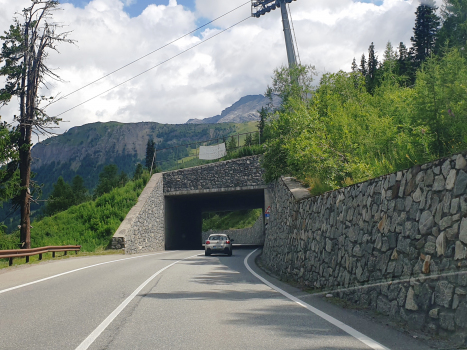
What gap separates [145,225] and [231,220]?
5815 centimetres

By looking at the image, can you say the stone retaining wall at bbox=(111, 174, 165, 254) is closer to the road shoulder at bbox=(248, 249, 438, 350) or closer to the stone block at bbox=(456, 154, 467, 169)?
the road shoulder at bbox=(248, 249, 438, 350)

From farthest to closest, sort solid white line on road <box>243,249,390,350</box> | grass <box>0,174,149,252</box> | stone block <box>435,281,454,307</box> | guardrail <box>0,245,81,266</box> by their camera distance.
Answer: grass <box>0,174,149,252</box>
guardrail <box>0,245,81,266</box>
stone block <box>435,281,454,307</box>
solid white line on road <box>243,249,390,350</box>

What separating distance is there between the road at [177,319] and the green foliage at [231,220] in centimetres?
7034

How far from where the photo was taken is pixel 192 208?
164 ft

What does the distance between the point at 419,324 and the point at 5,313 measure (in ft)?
22.8

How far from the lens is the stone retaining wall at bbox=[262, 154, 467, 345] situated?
575 cm

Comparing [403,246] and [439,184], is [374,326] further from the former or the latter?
[439,184]

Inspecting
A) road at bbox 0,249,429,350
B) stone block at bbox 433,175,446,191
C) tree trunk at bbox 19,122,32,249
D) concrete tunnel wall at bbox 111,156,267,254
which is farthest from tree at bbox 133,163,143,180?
stone block at bbox 433,175,446,191

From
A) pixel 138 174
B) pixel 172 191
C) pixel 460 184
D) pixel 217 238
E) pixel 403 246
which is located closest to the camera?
pixel 460 184

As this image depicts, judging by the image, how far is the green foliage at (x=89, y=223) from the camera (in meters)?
31.2

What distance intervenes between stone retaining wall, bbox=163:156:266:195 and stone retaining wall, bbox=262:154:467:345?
2392 centimetres

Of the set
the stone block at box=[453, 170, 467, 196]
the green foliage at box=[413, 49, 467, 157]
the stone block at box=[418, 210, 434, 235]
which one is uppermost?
the green foliage at box=[413, 49, 467, 157]

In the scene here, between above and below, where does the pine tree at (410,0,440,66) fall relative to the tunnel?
above

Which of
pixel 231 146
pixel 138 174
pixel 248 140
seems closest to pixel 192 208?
pixel 138 174
